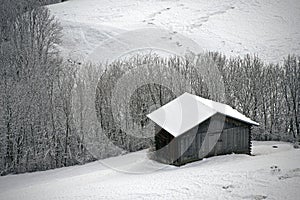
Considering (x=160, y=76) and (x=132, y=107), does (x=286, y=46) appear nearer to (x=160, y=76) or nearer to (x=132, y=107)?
(x=160, y=76)

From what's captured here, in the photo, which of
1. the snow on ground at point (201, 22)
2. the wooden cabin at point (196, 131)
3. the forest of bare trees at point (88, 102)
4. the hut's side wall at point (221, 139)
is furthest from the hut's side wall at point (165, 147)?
the snow on ground at point (201, 22)

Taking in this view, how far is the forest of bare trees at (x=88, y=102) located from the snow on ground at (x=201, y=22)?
9480 mm

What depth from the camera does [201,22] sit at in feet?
156

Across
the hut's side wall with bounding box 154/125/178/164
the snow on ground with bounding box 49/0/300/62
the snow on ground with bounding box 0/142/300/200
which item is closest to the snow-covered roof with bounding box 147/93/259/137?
the hut's side wall with bounding box 154/125/178/164

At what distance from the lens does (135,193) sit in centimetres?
1308

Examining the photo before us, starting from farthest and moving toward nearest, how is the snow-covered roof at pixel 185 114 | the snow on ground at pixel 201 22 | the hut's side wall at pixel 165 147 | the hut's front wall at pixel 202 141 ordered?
the snow on ground at pixel 201 22, the hut's side wall at pixel 165 147, the hut's front wall at pixel 202 141, the snow-covered roof at pixel 185 114

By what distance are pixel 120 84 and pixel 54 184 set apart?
13.1 metres

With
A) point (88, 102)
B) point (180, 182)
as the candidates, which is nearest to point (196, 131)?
point (180, 182)

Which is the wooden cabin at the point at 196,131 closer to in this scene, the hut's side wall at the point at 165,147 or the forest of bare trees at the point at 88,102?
the hut's side wall at the point at 165,147

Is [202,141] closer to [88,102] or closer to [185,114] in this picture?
[185,114]

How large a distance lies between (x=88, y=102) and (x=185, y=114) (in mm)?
10807

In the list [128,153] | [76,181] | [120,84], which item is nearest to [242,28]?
[120,84]

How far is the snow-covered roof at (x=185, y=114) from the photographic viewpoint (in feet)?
55.3

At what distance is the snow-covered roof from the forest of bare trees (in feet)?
23.1
